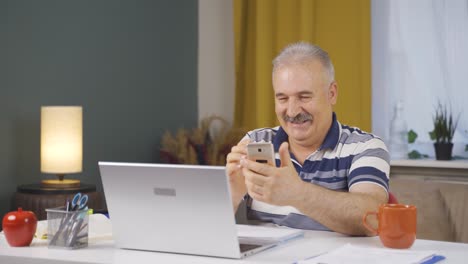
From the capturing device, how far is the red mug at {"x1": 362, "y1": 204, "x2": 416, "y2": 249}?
1.88 metres

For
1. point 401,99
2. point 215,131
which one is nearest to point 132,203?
point 401,99

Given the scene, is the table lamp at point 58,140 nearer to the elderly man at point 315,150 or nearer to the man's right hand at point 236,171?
the elderly man at point 315,150

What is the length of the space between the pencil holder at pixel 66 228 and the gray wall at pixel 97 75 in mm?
1807

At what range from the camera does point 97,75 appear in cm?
430

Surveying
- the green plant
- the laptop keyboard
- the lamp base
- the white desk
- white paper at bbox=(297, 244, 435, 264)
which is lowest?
the white desk

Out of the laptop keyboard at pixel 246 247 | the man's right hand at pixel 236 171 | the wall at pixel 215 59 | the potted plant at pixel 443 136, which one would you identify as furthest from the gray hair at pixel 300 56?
the wall at pixel 215 59

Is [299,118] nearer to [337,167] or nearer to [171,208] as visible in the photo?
[337,167]

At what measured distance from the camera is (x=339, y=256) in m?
1.75

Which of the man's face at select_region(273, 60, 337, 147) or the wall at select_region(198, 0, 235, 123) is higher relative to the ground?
the wall at select_region(198, 0, 235, 123)

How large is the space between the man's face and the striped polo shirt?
0.18ft

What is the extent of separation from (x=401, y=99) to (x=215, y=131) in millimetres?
1288

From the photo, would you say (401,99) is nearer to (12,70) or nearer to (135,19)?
(135,19)

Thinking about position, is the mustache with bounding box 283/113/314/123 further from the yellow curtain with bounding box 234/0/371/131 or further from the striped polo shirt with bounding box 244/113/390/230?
the yellow curtain with bounding box 234/0/371/131

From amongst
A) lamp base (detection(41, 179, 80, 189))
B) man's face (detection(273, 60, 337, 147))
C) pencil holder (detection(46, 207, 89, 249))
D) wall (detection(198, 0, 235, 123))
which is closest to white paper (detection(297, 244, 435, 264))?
pencil holder (detection(46, 207, 89, 249))
